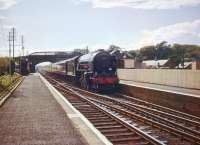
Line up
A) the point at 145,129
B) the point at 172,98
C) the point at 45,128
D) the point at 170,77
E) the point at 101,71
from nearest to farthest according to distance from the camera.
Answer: the point at 45,128
the point at 145,129
the point at 172,98
the point at 101,71
the point at 170,77

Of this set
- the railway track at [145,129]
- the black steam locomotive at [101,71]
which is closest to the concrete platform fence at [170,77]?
the black steam locomotive at [101,71]

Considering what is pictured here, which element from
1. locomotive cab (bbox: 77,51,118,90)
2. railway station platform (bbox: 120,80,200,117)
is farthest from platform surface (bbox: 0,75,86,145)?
locomotive cab (bbox: 77,51,118,90)

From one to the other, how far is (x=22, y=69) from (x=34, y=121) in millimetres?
75135

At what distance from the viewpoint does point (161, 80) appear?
1345 inches

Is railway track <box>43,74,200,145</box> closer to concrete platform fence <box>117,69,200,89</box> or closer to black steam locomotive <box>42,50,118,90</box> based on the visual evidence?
concrete platform fence <box>117,69,200,89</box>

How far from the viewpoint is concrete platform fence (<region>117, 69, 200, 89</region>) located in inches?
1073

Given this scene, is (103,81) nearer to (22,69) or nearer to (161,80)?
(161,80)

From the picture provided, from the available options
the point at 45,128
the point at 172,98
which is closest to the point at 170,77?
the point at 172,98

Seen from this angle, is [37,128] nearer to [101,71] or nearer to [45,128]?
[45,128]

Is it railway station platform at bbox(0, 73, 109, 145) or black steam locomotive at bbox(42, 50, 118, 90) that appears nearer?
railway station platform at bbox(0, 73, 109, 145)

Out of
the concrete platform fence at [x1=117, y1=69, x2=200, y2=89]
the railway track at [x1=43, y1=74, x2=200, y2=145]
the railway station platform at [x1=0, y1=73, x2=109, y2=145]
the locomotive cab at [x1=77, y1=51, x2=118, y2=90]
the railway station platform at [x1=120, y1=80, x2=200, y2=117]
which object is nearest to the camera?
the railway station platform at [x1=0, y1=73, x2=109, y2=145]

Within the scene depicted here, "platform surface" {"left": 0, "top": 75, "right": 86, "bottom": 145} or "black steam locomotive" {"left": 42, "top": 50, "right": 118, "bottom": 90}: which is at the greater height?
"black steam locomotive" {"left": 42, "top": 50, "right": 118, "bottom": 90}

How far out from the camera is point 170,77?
105ft

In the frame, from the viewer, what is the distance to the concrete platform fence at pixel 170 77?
27253mm
